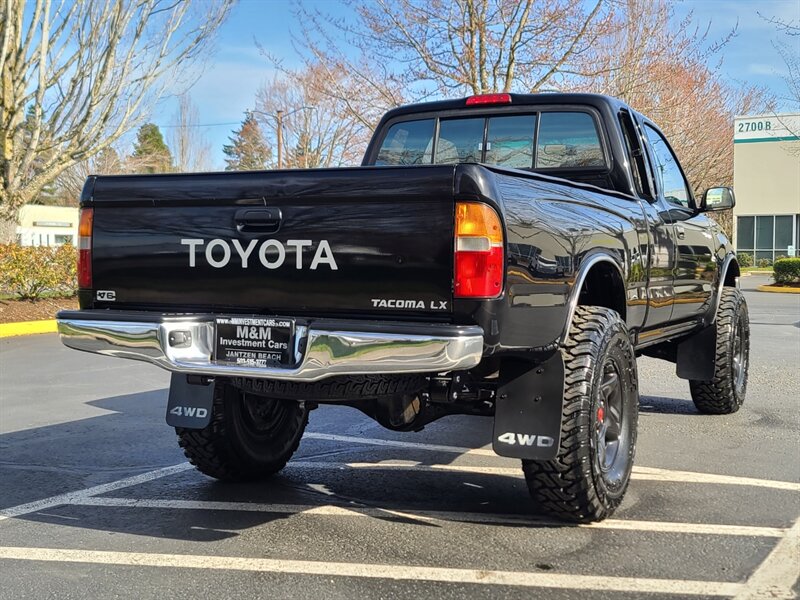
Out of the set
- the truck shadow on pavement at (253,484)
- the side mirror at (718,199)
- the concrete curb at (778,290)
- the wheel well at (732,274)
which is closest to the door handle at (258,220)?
the truck shadow on pavement at (253,484)

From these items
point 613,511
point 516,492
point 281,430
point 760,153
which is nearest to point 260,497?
point 281,430

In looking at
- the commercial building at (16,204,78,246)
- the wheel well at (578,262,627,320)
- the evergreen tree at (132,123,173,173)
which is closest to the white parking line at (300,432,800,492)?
the wheel well at (578,262,627,320)

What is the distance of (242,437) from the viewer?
15.8 feet

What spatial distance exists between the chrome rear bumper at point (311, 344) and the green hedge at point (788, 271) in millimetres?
24527

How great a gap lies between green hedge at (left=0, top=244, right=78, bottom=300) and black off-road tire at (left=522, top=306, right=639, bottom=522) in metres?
13.1

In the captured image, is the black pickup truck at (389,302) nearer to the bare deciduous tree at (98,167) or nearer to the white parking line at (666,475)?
the white parking line at (666,475)

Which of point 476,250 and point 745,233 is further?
point 745,233

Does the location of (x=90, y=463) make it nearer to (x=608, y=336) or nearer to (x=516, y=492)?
(x=516, y=492)

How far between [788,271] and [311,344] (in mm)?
24879

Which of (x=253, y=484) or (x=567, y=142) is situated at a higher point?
(x=567, y=142)

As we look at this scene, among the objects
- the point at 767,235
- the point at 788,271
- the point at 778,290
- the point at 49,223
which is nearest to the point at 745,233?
the point at 767,235

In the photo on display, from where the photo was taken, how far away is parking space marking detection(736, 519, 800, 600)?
10.6 feet

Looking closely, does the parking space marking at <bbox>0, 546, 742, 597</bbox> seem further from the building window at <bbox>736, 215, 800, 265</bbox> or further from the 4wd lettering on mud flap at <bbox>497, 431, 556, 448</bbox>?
the building window at <bbox>736, 215, 800, 265</bbox>

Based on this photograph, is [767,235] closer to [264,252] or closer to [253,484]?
[253,484]
